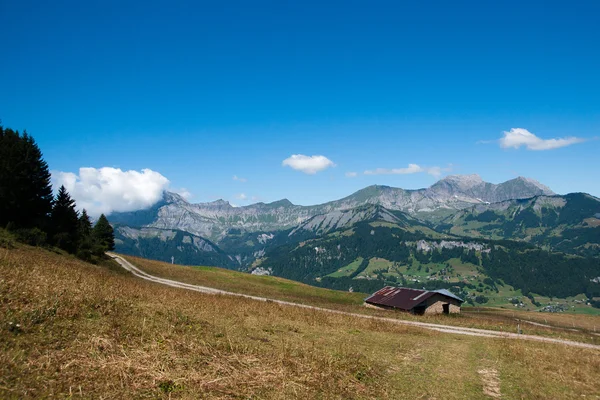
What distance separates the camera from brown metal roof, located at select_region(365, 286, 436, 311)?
65.2 meters

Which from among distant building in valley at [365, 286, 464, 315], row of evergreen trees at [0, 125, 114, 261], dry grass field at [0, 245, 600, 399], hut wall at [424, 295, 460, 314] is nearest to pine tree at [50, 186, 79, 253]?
row of evergreen trees at [0, 125, 114, 261]

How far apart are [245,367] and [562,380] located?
50.2ft

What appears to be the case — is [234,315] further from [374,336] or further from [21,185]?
[21,185]

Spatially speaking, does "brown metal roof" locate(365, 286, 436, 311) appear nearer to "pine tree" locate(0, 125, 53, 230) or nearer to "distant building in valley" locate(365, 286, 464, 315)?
"distant building in valley" locate(365, 286, 464, 315)

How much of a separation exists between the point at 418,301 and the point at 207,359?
59842 mm

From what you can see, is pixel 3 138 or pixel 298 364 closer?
pixel 298 364

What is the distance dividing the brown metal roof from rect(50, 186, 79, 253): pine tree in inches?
2101

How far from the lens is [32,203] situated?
49625 millimetres

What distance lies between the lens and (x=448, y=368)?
16891 millimetres

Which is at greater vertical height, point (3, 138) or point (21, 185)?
point (3, 138)

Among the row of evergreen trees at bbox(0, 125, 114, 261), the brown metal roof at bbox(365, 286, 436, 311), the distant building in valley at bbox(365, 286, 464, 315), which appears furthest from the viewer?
the distant building in valley at bbox(365, 286, 464, 315)

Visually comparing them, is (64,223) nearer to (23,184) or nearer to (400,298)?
(23,184)

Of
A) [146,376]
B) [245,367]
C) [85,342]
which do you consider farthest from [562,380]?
[85,342]


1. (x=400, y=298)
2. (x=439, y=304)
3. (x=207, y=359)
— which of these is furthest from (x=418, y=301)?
(x=207, y=359)
